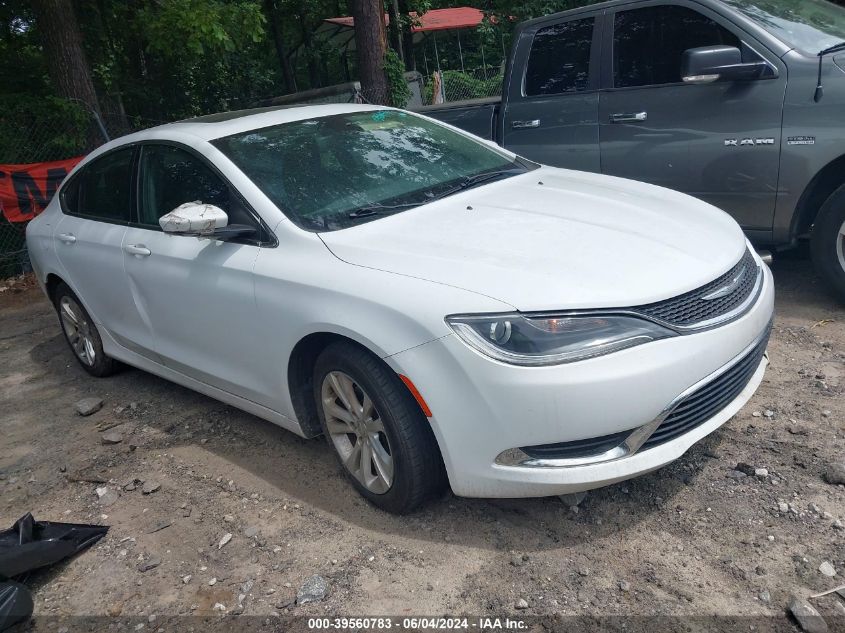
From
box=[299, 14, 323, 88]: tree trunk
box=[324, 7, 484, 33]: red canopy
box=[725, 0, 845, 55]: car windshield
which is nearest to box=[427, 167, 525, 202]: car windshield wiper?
box=[725, 0, 845, 55]: car windshield

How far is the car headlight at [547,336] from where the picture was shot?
258cm

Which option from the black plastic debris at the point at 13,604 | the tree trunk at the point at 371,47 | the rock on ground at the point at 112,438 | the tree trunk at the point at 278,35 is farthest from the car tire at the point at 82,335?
the tree trunk at the point at 278,35

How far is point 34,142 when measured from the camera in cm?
973

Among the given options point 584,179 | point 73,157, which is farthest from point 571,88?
point 73,157

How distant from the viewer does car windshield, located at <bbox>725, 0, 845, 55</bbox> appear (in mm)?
4590

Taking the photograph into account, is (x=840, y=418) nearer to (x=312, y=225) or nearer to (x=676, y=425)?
(x=676, y=425)

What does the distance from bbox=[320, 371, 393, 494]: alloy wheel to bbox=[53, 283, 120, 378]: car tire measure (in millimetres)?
2462

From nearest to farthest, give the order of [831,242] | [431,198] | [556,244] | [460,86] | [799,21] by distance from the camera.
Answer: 1. [556,244]
2. [431,198]
3. [831,242]
4. [799,21]
5. [460,86]

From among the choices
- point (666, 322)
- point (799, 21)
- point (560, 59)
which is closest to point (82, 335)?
point (560, 59)

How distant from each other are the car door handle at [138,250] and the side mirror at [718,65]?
326 centimetres

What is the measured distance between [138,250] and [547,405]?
102 inches

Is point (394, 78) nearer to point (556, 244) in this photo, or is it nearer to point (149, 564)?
point (556, 244)

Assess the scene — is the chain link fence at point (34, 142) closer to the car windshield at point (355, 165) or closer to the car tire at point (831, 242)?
the car windshield at point (355, 165)

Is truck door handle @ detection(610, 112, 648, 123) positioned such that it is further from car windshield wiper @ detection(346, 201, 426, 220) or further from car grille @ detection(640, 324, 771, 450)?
car grille @ detection(640, 324, 771, 450)
